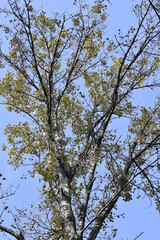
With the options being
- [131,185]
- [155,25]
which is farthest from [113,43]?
[131,185]

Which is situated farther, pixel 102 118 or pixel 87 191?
pixel 102 118

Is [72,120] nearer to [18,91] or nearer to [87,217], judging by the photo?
[18,91]

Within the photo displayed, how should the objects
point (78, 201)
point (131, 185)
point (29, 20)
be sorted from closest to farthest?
point (78, 201) < point (131, 185) < point (29, 20)

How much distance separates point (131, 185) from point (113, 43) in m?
4.12

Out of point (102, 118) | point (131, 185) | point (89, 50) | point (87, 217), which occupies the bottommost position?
point (87, 217)

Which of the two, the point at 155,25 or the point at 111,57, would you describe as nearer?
the point at 155,25

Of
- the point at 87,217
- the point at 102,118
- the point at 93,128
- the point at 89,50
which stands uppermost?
the point at 89,50

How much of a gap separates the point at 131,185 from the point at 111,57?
164 inches

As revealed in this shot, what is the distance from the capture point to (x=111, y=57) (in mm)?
9469

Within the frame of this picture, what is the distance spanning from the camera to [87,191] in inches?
245

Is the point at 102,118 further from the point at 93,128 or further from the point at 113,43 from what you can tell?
the point at 113,43

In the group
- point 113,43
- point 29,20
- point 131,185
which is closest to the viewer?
point 131,185

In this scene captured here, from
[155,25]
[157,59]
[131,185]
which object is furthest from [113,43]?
[131,185]

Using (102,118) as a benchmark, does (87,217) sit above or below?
below
